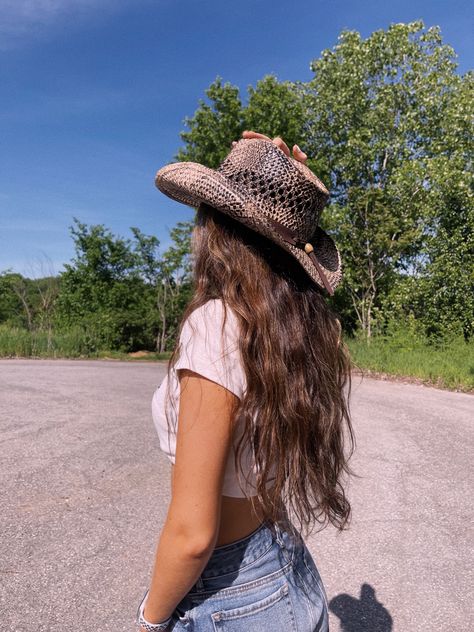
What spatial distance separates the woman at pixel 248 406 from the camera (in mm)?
965

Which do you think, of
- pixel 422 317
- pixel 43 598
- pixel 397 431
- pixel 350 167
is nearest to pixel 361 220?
pixel 350 167

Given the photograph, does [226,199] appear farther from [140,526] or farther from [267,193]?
[140,526]

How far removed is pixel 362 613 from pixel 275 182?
7.57 feet

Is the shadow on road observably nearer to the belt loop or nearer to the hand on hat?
the belt loop

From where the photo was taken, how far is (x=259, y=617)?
3.41 feet

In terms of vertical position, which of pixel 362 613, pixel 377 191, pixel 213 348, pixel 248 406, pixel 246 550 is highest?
pixel 377 191

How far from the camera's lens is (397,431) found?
245 inches

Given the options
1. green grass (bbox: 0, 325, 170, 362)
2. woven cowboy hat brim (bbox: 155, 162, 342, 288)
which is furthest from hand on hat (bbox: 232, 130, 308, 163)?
green grass (bbox: 0, 325, 170, 362)

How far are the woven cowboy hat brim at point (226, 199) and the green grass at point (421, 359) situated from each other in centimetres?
984

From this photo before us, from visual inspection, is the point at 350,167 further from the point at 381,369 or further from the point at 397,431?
the point at 397,431

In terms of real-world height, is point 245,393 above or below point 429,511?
above

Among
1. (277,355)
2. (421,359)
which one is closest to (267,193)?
(277,355)

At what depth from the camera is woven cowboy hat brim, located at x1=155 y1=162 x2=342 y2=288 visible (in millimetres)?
1112

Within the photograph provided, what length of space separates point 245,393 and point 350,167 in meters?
19.8
